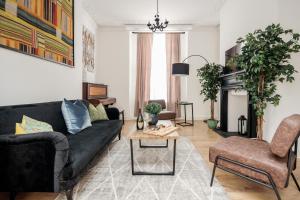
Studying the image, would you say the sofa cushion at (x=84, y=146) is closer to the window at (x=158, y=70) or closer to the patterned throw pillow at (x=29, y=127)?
the patterned throw pillow at (x=29, y=127)

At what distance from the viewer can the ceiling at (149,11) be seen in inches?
179

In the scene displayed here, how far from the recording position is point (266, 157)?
66.6 inches

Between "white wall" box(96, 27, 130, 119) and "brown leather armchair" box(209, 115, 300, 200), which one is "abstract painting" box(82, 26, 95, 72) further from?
"brown leather armchair" box(209, 115, 300, 200)

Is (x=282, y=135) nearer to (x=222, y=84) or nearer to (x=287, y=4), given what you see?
(x=287, y=4)

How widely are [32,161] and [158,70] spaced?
5.22m

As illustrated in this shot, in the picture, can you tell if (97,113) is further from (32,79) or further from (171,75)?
(171,75)

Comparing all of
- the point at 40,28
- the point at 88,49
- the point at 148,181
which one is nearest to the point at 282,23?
the point at 148,181

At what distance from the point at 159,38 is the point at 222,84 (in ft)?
9.27

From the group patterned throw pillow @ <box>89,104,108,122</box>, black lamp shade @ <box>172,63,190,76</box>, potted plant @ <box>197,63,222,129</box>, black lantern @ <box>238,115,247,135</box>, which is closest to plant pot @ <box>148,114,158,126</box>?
patterned throw pillow @ <box>89,104,108,122</box>

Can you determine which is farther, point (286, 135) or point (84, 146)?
point (84, 146)

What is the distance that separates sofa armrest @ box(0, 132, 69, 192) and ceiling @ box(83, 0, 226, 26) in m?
4.04

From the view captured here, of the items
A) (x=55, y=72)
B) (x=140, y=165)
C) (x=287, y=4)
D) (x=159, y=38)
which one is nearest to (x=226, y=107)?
(x=287, y=4)

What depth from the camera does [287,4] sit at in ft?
8.77

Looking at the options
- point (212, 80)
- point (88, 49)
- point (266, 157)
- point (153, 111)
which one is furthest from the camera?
point (88, 49)
